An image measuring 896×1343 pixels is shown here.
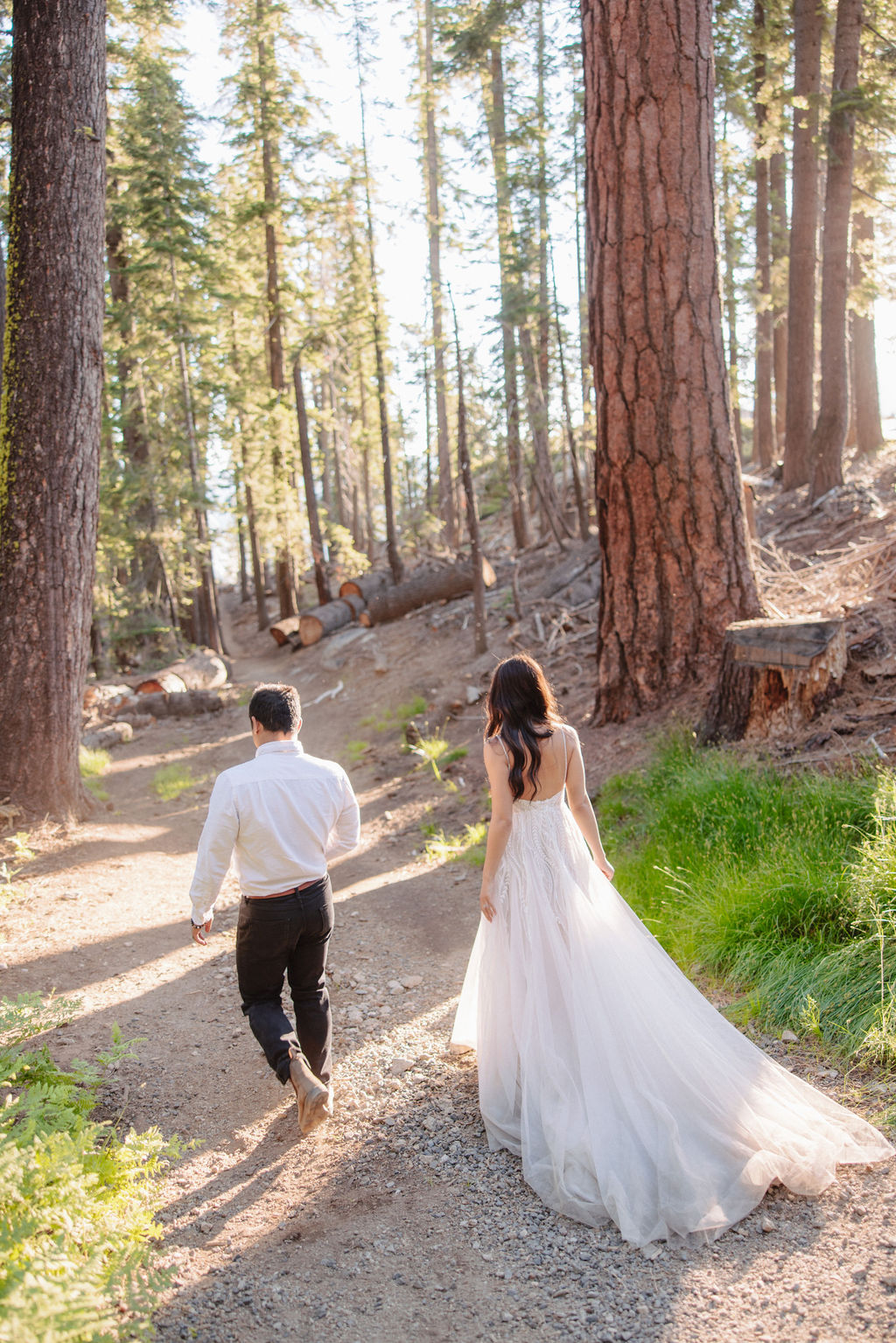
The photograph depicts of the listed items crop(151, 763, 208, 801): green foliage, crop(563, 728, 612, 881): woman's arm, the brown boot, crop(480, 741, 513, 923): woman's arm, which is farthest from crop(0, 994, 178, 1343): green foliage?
crop(151, 763, 208, 801): green foliage

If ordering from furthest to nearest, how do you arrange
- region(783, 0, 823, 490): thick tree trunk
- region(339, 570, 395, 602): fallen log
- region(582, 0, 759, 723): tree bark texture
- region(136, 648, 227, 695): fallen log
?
1. region(339, 570, 395, 602): fallen log
2. region(136, 648, 227, 695): fallen log
3. region(783, 0, 823, 490): thick tree trunk
4. region(582, 0, 759, 723): tree bark texture

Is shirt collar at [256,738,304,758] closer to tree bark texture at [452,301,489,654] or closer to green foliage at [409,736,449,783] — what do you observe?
green foliage at [409,736,449,783]

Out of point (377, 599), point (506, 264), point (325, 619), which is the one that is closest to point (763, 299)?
point (506, 264)

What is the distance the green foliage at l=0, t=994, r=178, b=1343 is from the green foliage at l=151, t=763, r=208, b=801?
6.95m

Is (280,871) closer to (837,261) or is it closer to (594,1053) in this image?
(594,1053)

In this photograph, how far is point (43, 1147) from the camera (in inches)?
111

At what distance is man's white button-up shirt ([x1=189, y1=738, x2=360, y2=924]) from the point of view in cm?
367

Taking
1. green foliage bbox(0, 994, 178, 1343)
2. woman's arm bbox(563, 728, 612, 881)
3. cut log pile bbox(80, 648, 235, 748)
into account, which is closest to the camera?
green foliage bbox(0, 994, 178, 1343)

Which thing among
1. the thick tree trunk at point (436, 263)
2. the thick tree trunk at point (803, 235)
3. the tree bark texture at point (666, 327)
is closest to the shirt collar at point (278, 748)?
the tree bark texture at point (666, 327)

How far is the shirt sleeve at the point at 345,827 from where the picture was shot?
12.8 feet

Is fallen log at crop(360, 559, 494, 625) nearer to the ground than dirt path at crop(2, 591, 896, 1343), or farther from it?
farther from it

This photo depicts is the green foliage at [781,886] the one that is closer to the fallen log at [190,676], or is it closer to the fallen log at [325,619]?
the fallen log at [190,676]

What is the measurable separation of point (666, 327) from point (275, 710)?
5.23 meters

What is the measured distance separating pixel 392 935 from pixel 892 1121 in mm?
3538
